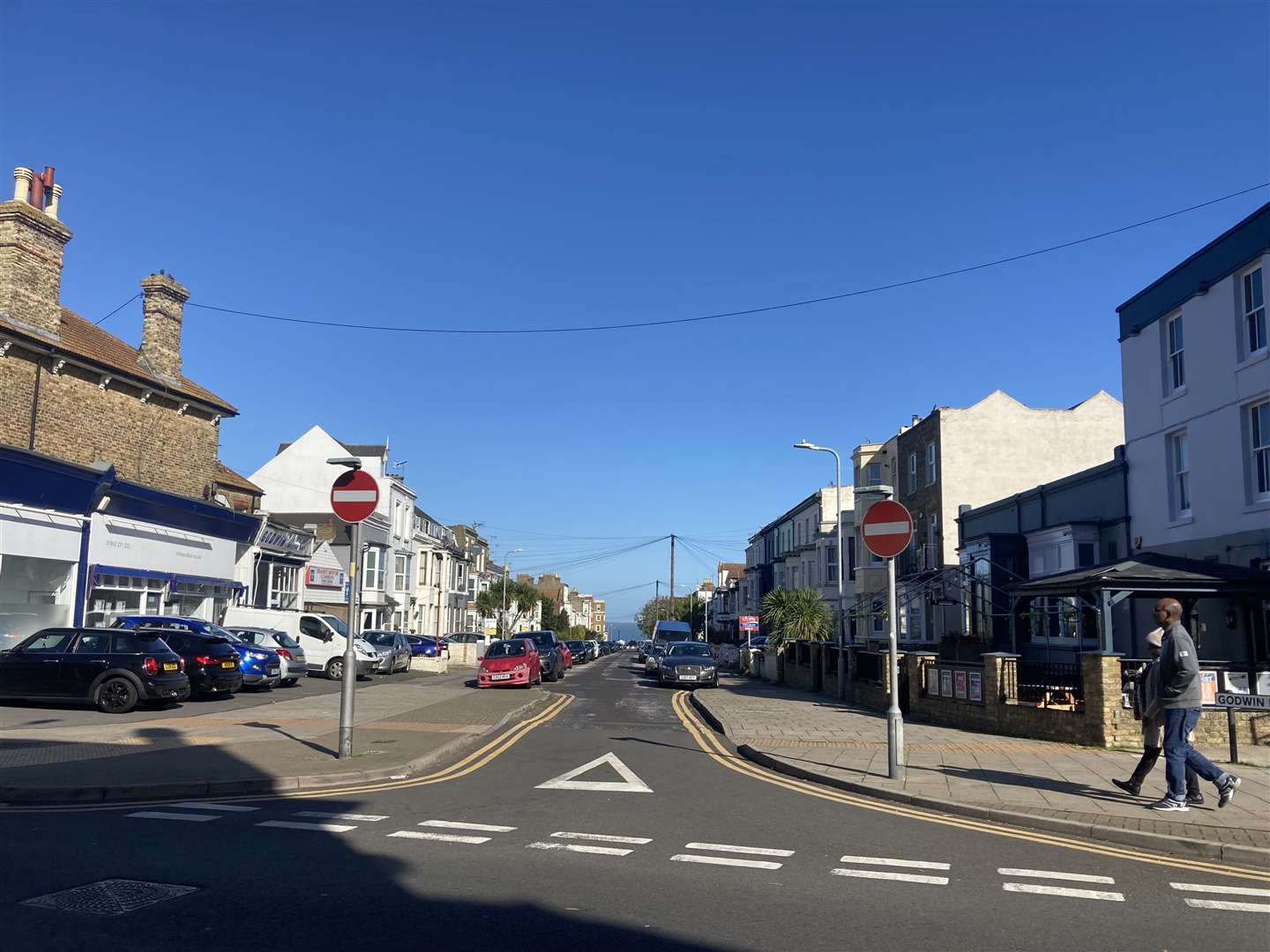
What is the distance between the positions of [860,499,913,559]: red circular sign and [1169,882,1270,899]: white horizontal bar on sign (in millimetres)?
4883

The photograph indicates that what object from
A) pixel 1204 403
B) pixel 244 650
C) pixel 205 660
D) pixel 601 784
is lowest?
pixel 601 784

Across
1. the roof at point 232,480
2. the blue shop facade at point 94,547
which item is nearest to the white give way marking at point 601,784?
the blue shop facade at point 94,547

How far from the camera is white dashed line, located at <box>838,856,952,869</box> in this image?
747 centimetres

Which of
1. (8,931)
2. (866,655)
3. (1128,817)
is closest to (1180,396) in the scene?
(866,655)

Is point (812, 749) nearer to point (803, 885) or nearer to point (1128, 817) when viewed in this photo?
point (1128, 817)

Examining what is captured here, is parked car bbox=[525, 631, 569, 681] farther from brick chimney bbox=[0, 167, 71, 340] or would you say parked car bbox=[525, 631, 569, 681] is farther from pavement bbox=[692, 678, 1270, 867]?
brick chimney bbox=[0, 167, 71, 340]

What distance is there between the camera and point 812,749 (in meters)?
14.2

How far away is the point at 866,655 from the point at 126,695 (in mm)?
16245

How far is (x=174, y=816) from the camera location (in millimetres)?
8984

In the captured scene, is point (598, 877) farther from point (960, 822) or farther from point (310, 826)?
point (960, 822)

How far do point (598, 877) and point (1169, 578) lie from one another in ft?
39.9

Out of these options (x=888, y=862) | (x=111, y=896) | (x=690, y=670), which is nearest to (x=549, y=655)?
(x=690, y=670)

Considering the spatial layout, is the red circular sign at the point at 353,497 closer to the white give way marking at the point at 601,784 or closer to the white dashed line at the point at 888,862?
the white give way marking at the point at 601,784

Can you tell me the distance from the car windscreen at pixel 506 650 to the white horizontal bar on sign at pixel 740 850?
21387 mm
